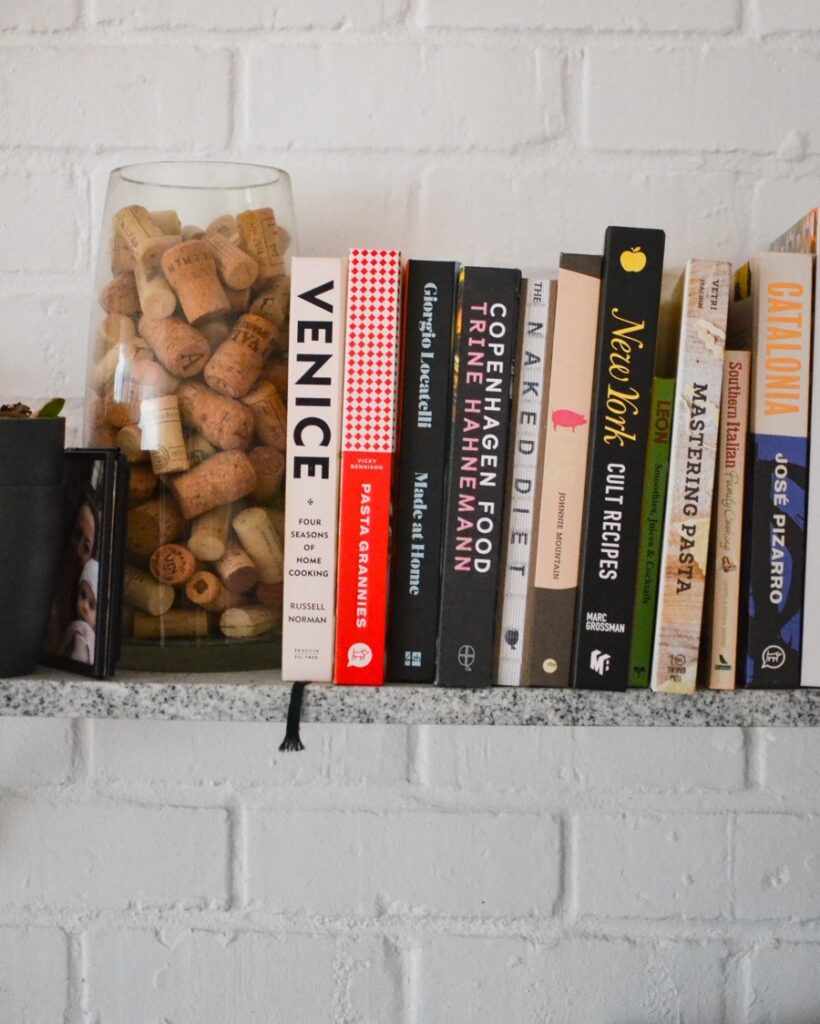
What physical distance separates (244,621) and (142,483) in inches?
4.5

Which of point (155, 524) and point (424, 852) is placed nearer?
point (155, 524)

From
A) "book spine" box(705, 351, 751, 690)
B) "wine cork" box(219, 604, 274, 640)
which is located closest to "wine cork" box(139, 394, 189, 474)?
"wine cork" box(219, 604, 274, 640)

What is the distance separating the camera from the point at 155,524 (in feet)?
2.28

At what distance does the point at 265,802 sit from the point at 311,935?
12cm

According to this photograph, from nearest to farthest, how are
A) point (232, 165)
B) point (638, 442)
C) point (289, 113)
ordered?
1. point (638, 442)
2. point (232, 165)
3. point (289, 113)

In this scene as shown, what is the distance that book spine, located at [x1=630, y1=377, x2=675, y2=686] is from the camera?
672mm

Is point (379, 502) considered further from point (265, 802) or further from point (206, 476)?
point (265, 802)

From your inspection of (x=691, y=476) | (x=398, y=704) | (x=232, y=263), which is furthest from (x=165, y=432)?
(x=691, y=476)

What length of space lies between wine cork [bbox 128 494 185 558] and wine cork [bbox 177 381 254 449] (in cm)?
5

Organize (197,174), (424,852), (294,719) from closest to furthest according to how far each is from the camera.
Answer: (294,719), (197,174), (424,852)

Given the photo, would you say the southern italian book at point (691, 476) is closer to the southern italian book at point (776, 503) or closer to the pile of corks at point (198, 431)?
the southern italian book at point (776, 503)

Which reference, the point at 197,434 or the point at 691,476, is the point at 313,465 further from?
the point at 691,476

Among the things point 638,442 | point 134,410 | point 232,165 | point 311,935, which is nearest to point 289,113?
point 232,165

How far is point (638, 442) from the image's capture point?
0.66 m
